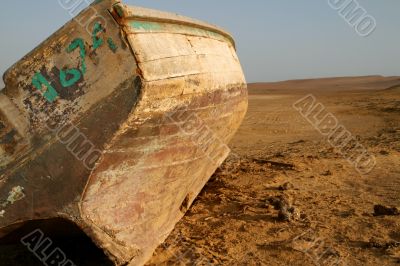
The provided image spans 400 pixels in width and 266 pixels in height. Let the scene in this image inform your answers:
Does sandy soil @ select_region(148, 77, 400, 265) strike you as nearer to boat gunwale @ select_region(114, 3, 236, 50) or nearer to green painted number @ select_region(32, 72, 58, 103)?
green painted number @ select_region(32, 72, 58, 103)

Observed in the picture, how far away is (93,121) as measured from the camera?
88.6 inches

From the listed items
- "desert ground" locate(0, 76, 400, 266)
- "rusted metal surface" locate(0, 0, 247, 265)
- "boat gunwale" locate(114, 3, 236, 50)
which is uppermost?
"boat gunwale" locate(114, 3, 236, 50)

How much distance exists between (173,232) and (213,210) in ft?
2.24

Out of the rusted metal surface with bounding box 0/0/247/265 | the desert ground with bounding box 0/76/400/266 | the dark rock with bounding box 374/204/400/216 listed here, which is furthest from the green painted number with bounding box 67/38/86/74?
the dark rock with bounding box 374/204/400/216

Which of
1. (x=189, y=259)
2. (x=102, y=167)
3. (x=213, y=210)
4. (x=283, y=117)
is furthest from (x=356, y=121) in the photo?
(x=102, y=167)

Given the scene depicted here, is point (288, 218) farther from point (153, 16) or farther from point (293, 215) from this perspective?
point (153, 16)

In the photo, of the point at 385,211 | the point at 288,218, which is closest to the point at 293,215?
the point at 288,218

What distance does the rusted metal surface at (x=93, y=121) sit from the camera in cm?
223

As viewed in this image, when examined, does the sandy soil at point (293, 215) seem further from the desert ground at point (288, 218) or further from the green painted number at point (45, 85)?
the green painted number at point (45, 85)

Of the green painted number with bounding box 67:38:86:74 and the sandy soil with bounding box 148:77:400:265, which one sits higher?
the green painted number with bounding box 67:38:86:74

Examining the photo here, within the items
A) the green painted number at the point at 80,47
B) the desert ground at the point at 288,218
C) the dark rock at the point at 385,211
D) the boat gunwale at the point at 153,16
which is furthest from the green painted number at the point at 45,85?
the dark rock at the point at 385,211

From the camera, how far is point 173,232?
3484 mm

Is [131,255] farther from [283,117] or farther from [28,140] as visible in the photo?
[283,117]

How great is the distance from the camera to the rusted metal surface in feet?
7.32
